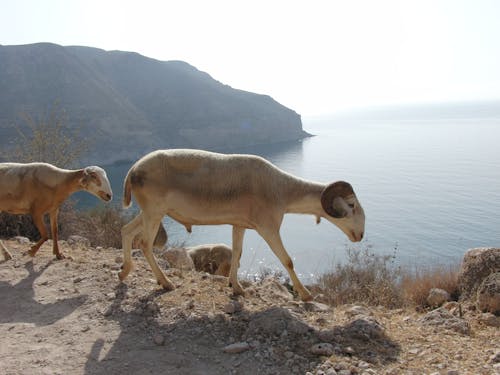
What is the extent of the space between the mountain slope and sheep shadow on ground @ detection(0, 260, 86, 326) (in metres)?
61.1

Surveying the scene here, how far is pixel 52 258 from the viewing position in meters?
9.02

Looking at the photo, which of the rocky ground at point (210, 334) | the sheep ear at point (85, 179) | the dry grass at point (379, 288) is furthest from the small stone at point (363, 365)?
the sheep ear at point (85, 179)

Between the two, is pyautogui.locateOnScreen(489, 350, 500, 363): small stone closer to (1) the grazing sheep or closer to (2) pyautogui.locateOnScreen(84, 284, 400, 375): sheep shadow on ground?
(2) pyautogui.locateOnScreen(84, 284, 400, 375): sheep shadow on ground

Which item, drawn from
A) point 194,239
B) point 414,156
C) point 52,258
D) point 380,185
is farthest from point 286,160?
point 52,258

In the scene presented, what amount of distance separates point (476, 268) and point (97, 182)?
7.37 meters

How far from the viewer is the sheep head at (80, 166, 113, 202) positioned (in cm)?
870

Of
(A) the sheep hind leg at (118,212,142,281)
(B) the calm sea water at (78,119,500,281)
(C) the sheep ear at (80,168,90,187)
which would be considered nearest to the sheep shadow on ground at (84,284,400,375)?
(A) the sheep hind leg at (118,212,142,281)

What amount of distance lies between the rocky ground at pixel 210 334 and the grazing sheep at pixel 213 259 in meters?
3.98

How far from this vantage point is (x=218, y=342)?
5.53m

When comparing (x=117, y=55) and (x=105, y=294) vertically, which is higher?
(x=117, y=55)

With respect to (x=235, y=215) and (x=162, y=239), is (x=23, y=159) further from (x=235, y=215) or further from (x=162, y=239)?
(x=235, y=215)

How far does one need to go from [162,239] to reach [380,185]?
4440 centimetres

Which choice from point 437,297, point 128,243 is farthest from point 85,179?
point 437,297

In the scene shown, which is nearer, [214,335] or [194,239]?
[214,335]
